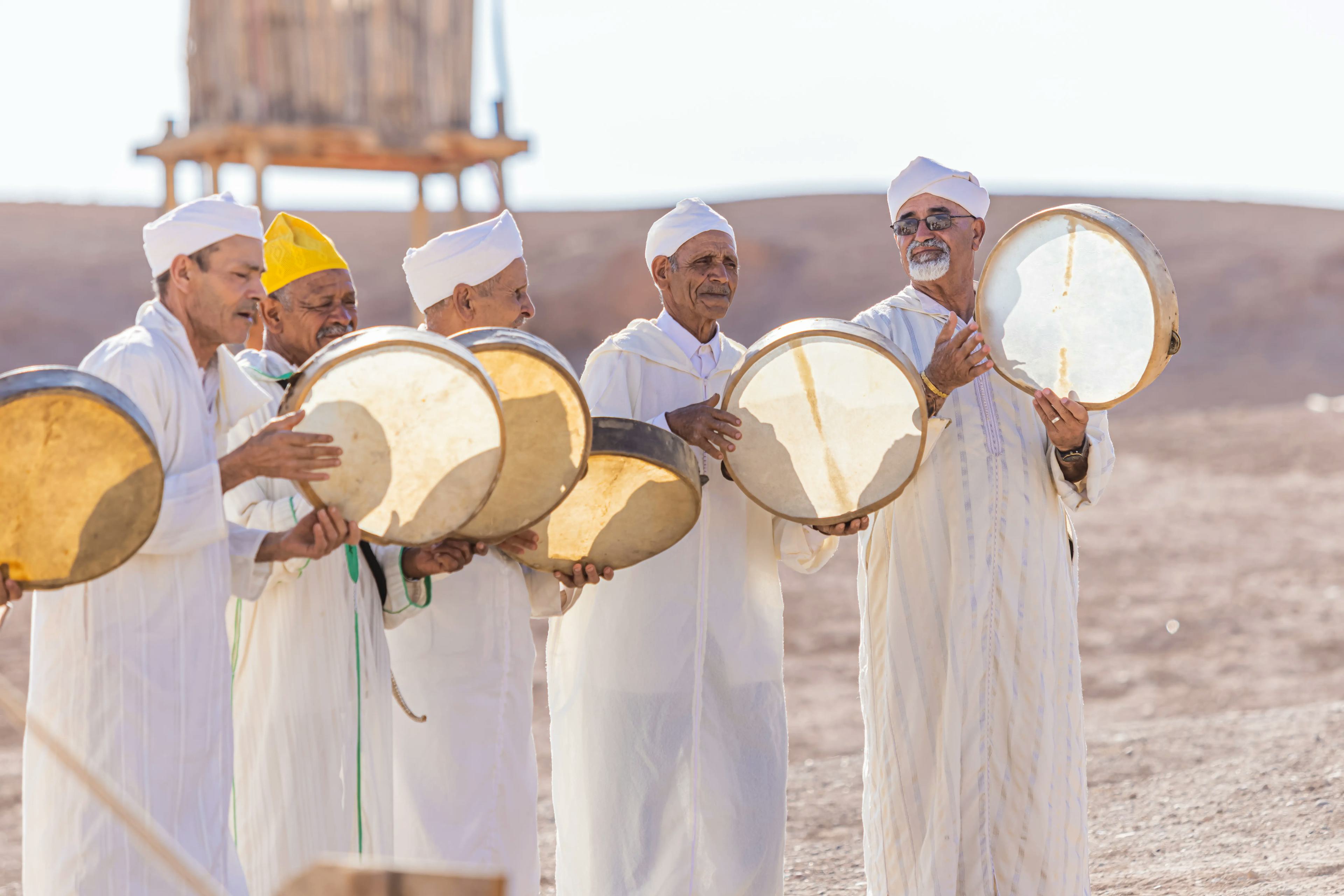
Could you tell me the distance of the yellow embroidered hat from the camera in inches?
159

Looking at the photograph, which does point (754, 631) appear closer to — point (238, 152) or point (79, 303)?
point (238, 152)

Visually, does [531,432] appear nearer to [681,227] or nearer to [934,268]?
[681,227]

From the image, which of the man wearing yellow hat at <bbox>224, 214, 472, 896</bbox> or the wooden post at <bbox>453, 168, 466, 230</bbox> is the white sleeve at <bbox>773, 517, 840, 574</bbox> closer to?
the man wearing yellow hat at <bbox>224, 214, 472, 896</bbox>

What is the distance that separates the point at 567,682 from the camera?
14.1ft

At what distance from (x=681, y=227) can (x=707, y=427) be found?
0.71 meters

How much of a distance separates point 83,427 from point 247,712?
3.13 feet

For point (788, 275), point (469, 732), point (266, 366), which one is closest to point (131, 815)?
point (469, 732)

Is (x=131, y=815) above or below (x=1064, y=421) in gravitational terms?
below

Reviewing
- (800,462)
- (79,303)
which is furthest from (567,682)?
(79,303)

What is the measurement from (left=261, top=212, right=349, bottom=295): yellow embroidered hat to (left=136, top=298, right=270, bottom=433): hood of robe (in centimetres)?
59

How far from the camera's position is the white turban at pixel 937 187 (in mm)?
4277

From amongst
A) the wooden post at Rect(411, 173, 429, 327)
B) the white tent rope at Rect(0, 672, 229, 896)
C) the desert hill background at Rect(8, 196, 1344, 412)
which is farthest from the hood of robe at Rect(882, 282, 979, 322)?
the desert hill background at Rect(8, 196, 1344, 412)

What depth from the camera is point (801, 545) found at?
4.27m

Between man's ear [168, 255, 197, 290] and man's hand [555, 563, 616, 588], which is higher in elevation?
man's ear [168, 255, 197, 290]
